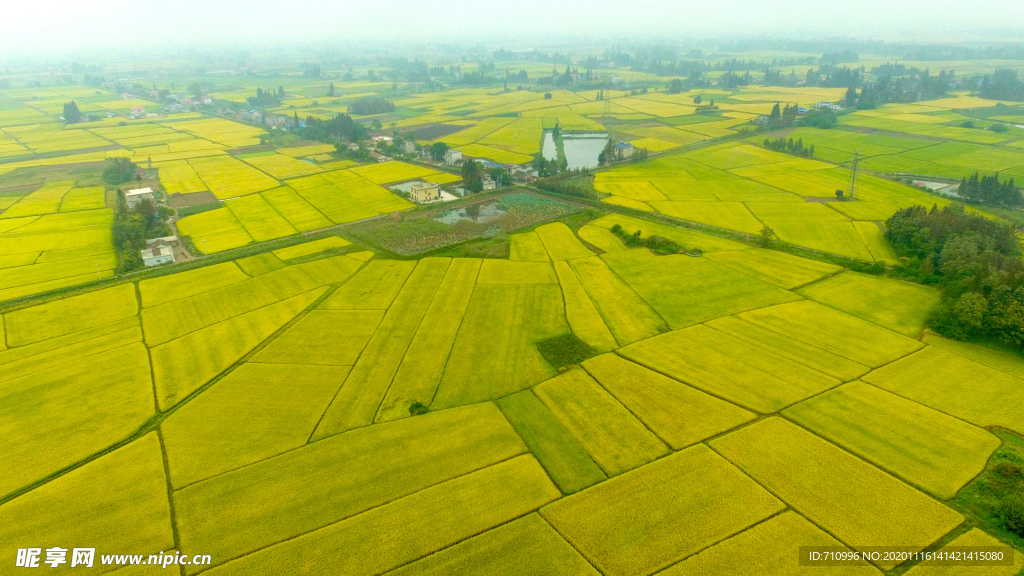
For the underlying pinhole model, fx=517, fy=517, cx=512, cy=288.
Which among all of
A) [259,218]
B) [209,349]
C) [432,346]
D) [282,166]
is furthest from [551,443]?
[282,166]

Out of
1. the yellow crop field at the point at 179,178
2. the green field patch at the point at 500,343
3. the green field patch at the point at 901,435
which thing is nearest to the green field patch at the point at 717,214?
the green field patch at the point at 500,343

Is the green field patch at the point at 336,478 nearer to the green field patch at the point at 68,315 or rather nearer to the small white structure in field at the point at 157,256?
the green field patch at the point at 68,315

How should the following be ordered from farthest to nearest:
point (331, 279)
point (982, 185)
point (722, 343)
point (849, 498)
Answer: point (982, 185)
point (331, 279)
point (722, 343)
point (849, 498)

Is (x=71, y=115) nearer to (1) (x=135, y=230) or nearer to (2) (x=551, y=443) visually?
(1) (x=135, y=230)

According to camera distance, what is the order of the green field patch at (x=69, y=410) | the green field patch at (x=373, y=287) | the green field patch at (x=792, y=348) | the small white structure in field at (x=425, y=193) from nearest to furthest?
the green field patch at (x=69, y=410)
the green field patch at (x=792, y=348)
the green field patch at (x=373, y=287)
the small white structure in field at (x=425, y=193)

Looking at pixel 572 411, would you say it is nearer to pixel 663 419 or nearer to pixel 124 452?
pixel 663 419

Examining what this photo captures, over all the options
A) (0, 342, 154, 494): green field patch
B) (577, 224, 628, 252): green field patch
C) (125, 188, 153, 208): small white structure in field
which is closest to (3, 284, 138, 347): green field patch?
(0, 342, 154, 494): green field patch

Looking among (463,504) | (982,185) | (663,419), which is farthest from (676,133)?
(463,504)
